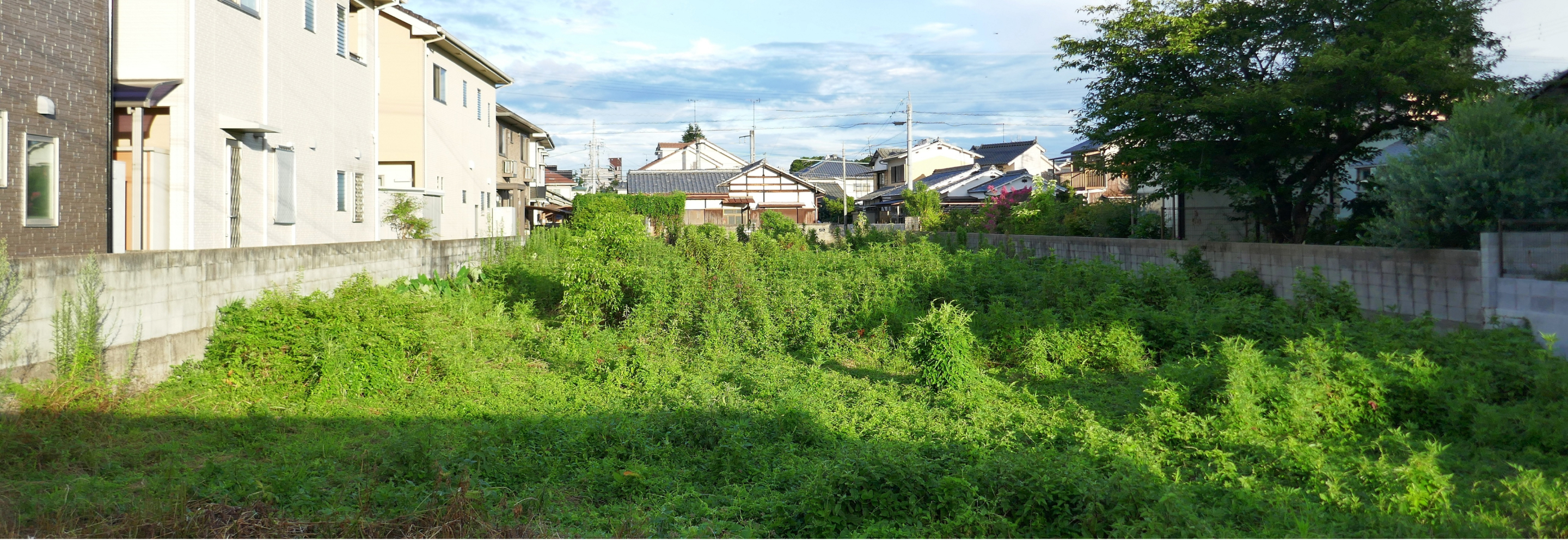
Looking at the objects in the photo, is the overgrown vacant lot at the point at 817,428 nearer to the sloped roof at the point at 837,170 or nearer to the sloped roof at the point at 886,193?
the sloped roof at the point at 886,193

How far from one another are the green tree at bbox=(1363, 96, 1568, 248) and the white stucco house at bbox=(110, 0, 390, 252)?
12.4 meters

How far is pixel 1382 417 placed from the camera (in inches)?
231

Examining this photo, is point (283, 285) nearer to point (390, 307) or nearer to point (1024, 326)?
point (390, 307)

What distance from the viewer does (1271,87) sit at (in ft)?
36.7

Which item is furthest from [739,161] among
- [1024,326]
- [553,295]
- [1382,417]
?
[1382,417]

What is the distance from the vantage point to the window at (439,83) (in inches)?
713

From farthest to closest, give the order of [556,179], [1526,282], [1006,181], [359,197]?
[556,179] < [1006,181] < [359,197] < [1526,282]

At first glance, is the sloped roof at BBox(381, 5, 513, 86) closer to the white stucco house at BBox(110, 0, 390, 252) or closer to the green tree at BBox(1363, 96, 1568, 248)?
the white stucco house at BBox(110, 0, 390, 252)

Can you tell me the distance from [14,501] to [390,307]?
3808 millimetres

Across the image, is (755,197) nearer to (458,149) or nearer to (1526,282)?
(458,149)

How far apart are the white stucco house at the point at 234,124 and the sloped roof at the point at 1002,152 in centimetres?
3766

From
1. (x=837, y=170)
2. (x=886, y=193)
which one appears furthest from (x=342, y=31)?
(x=837, y=170)

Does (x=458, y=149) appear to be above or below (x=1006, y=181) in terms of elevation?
below

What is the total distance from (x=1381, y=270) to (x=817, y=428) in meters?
6.60
